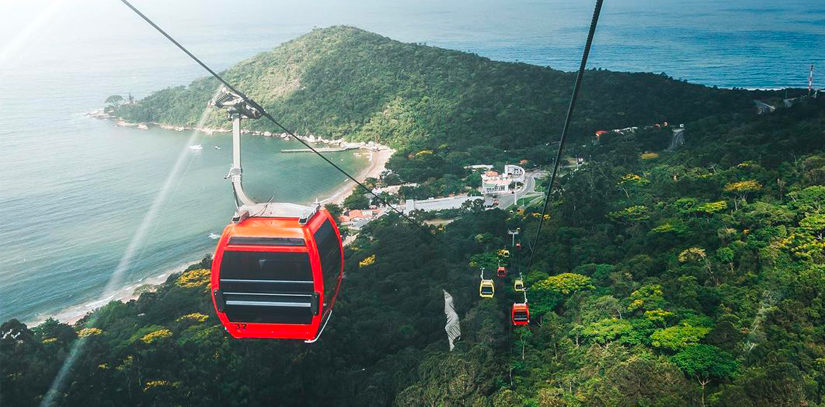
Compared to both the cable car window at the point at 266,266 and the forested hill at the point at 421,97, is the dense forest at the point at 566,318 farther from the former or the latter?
the forested hill at the point at 421,97

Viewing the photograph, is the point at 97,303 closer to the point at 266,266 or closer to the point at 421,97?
the point at 266,266

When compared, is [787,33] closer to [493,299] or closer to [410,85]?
[410,85]

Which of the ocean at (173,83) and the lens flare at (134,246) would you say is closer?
the lens flare at (134,246)

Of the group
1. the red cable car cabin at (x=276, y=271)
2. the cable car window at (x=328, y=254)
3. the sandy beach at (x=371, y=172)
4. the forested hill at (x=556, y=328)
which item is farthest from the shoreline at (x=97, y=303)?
the cable car window at (x=328, y=254)

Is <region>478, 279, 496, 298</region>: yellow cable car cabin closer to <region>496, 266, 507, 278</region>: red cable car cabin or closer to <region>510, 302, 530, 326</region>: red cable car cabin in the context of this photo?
<region>496, 266, 507, 278</region>: red cable car cabin

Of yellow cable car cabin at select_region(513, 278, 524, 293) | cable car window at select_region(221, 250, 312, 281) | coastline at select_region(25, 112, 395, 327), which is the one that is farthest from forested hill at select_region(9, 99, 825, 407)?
cable car window at select_region(221, 250, 312, 281)

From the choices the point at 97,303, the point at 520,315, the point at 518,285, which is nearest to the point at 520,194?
the point at 518,285

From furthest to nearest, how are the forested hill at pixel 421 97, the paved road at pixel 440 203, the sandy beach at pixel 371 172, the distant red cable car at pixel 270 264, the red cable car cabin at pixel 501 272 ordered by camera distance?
the forested hill at pixel 421 97 → the sandy beach at pixel 371 172 → the paved road at pixel 440 203 → the red cable car cabin at pixel 501 272 → the distant red cable car at pixel 270 264

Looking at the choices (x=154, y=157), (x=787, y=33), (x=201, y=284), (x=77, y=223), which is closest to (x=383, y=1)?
(x=787, y=33)

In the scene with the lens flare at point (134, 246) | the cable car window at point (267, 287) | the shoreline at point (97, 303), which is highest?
the cable car window at point (267, 287)
